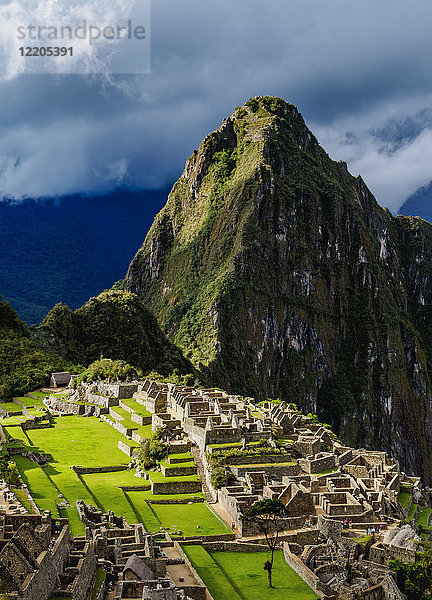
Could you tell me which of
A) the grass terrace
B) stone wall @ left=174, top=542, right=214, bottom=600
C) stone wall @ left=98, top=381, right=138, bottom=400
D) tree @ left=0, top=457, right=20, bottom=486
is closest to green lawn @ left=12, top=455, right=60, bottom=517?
tree @ left=0, top=457, right=20, bottom=486

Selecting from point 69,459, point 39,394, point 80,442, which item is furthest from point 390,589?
point 39,394

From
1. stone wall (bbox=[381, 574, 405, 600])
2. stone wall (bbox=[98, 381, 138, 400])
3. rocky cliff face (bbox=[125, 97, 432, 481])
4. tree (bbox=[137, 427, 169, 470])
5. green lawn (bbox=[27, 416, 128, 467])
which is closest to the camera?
stone wall (bbox=[381, 574, 405, 600])

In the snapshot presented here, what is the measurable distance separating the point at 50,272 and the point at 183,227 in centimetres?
4050

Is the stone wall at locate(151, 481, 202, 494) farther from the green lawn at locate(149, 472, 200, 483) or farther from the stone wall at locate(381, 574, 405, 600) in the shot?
the stone wall at locate(381, 574, 405, 600)

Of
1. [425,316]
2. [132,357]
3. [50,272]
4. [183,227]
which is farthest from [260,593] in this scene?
[425,316]

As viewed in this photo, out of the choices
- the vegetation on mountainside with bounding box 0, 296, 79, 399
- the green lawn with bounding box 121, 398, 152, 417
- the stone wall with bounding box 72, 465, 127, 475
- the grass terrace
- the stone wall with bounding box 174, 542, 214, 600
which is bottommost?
the stone wall with bounding box 174, 542, 214, 600

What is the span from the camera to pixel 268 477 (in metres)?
32.6

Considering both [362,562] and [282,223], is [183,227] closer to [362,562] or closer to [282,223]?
[282,223]

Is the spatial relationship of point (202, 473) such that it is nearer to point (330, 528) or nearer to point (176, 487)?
point (176, 487)

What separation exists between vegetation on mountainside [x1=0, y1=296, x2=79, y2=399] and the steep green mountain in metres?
3.25

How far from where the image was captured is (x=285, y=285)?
140 m

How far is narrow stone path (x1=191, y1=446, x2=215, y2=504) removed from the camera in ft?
103

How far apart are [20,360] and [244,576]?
47878 millimetres

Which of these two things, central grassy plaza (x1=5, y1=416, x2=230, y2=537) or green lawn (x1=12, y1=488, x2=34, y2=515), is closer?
green lawn (x1=12, y1=488, x2=34, y2=515)
